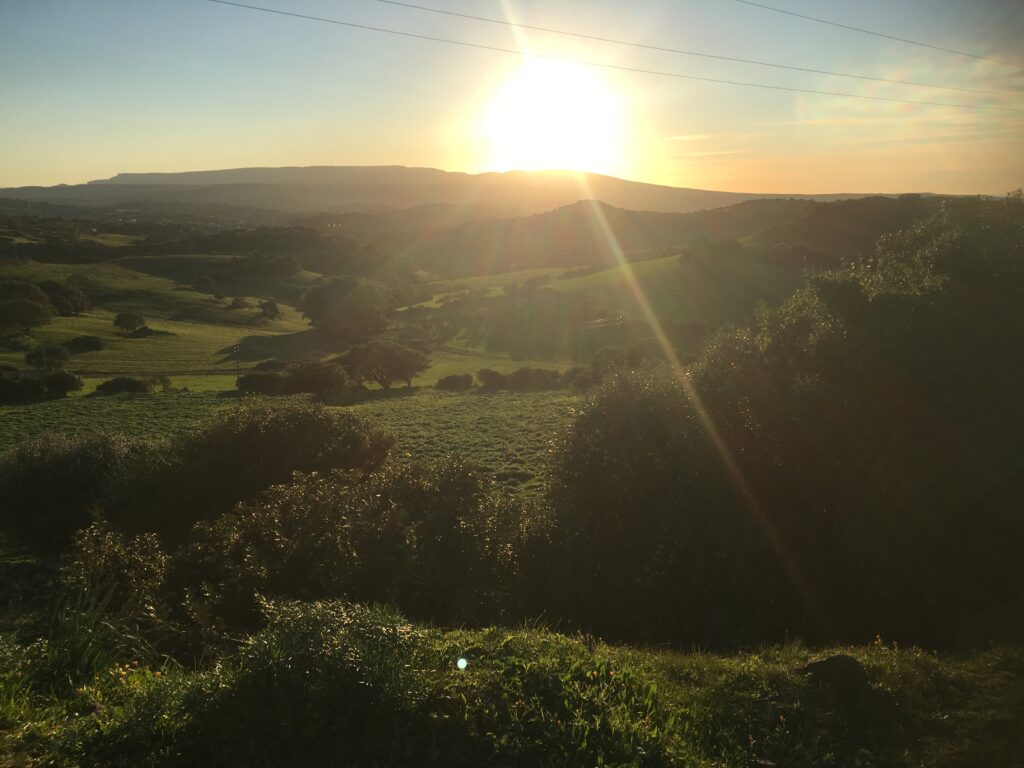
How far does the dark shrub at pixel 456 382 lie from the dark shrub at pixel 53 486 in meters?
33.1

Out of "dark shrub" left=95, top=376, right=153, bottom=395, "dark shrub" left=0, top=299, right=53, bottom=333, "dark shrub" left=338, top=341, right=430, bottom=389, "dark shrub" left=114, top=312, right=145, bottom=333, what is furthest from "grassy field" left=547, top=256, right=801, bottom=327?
"dark shrub" left=0, top=299, right=53, bottom=333

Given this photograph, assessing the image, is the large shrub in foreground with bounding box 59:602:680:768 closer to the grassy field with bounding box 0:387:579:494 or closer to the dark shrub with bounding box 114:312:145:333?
the grassy field with bounding box 0:387:579:494

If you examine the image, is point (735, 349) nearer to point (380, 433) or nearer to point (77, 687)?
point (380, 433)

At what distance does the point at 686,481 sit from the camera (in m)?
11.4

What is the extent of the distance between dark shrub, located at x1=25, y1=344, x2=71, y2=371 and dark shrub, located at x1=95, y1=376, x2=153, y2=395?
6.77 metres

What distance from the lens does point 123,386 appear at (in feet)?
143

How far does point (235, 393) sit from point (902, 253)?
133ft

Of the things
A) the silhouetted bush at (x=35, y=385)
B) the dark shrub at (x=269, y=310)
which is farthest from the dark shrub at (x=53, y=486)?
the dark shrub at (x=269, y=310)

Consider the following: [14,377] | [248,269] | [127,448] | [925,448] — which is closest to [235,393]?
[14,377]

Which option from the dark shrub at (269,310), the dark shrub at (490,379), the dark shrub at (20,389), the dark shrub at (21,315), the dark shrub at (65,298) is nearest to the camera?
the dark shrub at (20,389)

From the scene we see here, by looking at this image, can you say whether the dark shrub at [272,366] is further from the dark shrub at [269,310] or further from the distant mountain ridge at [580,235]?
the distant mountain ridge at [580,235]

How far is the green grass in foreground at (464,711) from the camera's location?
4949mm

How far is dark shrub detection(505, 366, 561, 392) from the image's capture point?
1917 inches

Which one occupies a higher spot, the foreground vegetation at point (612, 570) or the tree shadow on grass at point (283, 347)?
the foreground vegetation at point (612, 570)
